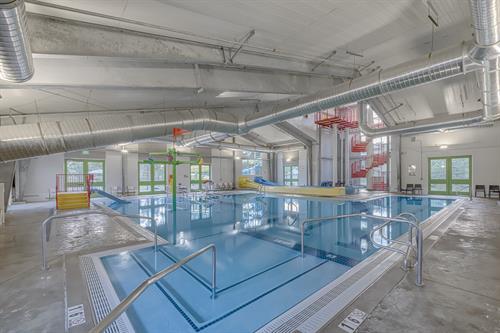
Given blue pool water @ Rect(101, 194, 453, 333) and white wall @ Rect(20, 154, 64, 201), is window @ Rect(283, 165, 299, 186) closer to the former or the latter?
blue pool water @ Rect(101, 194, 453, 333)

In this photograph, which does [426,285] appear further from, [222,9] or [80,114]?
[80,114]

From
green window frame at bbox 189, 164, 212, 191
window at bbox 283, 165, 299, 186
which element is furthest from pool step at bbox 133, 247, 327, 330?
window at bbox 283, 165, 299, 186

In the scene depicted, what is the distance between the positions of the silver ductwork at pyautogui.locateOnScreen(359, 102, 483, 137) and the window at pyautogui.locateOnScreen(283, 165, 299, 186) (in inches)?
259

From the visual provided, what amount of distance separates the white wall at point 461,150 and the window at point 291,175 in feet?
21.0

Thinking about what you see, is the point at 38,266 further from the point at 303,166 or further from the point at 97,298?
the point at 303,166

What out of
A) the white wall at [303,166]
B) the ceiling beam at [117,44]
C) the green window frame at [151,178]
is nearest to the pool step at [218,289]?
the ceiling beam at [117,44]

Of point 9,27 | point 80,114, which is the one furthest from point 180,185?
point 9,27

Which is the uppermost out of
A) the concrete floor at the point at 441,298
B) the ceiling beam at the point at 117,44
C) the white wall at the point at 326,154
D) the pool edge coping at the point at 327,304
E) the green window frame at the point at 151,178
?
the ceiling beam at the point at 117,44

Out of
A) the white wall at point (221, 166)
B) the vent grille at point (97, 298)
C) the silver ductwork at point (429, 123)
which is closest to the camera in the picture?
the vent grille at point (97, 298)

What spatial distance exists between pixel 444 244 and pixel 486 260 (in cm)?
63

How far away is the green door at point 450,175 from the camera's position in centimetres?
1033

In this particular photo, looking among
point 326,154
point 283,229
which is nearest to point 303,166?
point 326,154

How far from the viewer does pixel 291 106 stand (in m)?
5.80

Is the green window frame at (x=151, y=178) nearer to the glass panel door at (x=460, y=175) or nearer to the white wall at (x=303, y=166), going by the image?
the white wall at (x=303, y=166)
